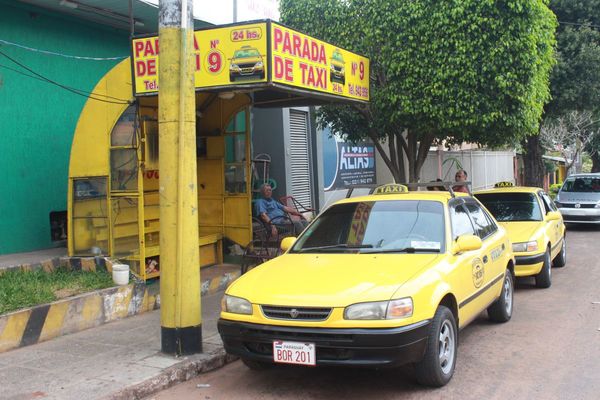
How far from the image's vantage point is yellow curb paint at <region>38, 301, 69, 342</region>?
622cm

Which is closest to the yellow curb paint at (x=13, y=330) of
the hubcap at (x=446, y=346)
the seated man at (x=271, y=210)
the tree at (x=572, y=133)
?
the hubcap at (x=446, y=346)

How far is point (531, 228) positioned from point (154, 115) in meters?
6.03

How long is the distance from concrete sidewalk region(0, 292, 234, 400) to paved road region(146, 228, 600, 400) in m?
0.17

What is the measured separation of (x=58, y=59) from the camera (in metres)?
9.32

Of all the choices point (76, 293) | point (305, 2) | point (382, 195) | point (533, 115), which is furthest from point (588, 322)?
point (305, 2)

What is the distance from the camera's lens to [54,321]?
20.7 ft

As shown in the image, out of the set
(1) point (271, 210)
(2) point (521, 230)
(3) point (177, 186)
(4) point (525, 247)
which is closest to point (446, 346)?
(3) point (177, 186)

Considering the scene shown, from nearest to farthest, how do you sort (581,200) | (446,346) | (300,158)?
(446,346) < (300,158) < (581,200)

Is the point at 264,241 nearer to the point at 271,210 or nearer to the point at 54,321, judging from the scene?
the point at 271,210

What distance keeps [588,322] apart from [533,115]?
4.58 m

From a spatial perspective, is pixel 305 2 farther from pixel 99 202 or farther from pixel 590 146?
pixel 590 146

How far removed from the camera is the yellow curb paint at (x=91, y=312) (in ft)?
21.9

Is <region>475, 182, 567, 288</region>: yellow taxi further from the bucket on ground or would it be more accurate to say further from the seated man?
the bucket on ground

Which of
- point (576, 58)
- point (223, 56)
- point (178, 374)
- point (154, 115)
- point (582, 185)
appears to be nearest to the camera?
point (178, 374)
